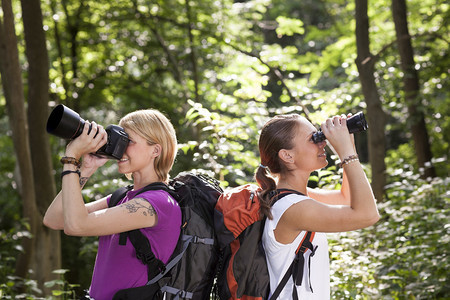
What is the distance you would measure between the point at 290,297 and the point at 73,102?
11620 mm

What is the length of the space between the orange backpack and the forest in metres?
1.39

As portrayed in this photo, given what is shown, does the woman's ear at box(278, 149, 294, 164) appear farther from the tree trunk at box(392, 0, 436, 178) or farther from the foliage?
the tree trunk at box(392, 0, 436, 178)

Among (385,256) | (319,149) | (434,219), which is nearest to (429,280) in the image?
(385,256)

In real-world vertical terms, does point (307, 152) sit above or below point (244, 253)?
above

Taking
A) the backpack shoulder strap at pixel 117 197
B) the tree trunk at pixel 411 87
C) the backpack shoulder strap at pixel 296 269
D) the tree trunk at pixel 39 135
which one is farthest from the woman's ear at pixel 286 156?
the tree trunk at pixel 411 87

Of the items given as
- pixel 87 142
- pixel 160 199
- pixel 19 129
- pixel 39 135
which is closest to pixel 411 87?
pixel 39 135

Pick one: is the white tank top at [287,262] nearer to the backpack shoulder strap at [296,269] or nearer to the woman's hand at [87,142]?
the backpack shoulder strap at [296,269]

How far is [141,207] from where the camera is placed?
2355 mm

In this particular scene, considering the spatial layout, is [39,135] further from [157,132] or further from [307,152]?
[307,152]

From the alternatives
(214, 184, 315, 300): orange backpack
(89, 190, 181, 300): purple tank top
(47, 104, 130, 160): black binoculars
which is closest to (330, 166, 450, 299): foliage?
(214, 184, 315, 300): orange backpack

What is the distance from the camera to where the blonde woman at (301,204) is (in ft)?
7.74

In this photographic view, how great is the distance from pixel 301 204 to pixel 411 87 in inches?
302

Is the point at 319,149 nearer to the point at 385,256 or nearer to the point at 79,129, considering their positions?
the point at 79,129

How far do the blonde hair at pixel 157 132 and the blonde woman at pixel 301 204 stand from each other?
423mm
